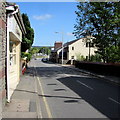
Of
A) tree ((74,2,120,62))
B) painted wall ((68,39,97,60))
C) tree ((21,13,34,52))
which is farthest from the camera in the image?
painted wall ((68,39,97,60))

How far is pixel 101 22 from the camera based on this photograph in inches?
903

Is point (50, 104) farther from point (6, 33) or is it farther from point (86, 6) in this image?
point (86, 6)

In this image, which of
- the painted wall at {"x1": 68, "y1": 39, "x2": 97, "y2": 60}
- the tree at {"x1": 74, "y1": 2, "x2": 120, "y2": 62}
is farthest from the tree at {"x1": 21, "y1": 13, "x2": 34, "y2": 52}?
the painted wall at {"x1": 68, "y1": 39, "x2": 97, "y2": 60}

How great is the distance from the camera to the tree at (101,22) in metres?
21.6

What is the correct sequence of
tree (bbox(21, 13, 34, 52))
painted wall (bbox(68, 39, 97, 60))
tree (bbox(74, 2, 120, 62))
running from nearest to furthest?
tree (bbox(74, 2, 120, 62)) < tree (bbox(21, 13, 34, 52)) < painted wall (bbox(68, 39, 97, 60))

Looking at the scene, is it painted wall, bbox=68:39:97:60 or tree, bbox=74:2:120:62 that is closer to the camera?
tree, bbox=74:2:120:62

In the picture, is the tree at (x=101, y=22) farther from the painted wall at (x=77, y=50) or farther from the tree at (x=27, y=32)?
the painted wall at (x=77, y=50)

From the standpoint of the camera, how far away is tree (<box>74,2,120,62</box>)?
2161cm

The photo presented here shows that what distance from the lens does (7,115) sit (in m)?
6.54

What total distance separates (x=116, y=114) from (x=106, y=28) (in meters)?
16.2

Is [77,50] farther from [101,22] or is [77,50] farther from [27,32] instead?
[101,22]

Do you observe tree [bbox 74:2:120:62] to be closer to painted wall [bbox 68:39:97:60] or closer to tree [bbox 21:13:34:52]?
tree [bbox 21:13:34:52]

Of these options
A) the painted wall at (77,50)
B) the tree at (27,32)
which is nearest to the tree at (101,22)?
the tree at (27,32)

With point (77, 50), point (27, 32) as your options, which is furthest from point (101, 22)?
point (77, 50)
